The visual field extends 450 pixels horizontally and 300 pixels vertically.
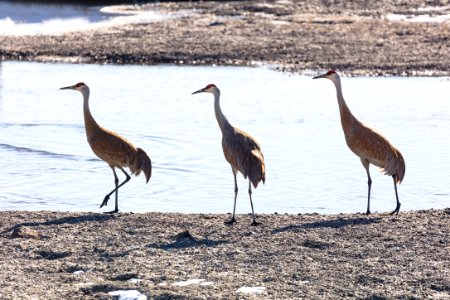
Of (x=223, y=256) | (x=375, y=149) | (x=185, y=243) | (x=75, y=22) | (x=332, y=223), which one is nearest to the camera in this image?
(x=223, y=256)

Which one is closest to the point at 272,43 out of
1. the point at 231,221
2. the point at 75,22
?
the point at 75,22

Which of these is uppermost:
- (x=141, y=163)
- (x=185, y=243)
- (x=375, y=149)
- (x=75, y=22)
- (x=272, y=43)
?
(x=75, y=22)

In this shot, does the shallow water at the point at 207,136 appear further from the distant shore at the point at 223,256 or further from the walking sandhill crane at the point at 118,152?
the distant shore at the point at 223,256

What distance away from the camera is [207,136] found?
654 inches

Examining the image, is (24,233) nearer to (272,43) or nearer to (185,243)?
(185,243)

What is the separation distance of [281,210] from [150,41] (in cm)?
1580

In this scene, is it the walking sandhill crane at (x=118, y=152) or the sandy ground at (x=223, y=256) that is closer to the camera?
the sandy ground at (x=223, y=256)

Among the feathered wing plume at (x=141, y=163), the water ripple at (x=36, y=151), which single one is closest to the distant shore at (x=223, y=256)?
the feathered wing plume at (x=141, y=163)

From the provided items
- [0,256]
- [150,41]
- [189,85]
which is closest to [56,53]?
[150,41]

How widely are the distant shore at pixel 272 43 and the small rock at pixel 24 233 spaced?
14051 mm

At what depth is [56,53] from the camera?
2617cm

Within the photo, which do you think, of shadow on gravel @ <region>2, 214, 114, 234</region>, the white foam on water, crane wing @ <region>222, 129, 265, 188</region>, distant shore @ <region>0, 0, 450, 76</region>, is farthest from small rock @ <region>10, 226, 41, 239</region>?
the white foam on water

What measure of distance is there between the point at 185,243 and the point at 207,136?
712 centimetres

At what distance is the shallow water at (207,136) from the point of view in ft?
41.8
